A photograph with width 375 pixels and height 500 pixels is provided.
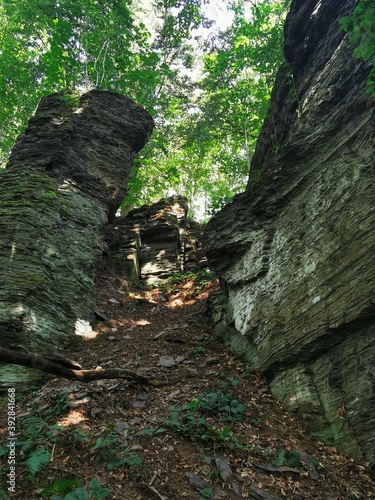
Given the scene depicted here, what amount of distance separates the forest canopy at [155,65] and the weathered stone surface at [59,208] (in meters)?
3.54

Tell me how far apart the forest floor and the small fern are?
0.01 meters

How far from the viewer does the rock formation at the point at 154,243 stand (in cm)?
1473

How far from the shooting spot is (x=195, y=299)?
12.3m

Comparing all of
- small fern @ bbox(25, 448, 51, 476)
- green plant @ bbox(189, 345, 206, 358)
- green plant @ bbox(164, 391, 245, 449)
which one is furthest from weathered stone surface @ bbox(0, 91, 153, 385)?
green plant @ bbox(164, 391, 245, 449)

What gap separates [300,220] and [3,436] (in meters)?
6.69

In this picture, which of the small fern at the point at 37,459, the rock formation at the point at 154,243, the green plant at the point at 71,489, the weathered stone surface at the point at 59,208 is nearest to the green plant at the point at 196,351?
the weathered stone surface at the point at 59,208

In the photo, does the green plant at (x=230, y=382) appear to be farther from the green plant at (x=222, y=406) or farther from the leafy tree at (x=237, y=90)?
the leafy tree at (x=237, y=90)

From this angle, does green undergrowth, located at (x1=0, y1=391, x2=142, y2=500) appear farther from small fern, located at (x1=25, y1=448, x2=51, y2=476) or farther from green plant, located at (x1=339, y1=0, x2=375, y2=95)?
green plant, located at (x1=339, y1=0, x2=375, y2=95)

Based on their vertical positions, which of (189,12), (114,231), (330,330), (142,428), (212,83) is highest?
(189,12)

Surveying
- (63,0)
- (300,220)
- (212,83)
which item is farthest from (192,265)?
(63,0)

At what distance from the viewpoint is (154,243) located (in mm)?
16469

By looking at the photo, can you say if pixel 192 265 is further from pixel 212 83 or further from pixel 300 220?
pixel 212 83

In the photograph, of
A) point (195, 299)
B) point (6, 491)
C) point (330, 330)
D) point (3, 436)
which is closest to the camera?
point (6, 491)

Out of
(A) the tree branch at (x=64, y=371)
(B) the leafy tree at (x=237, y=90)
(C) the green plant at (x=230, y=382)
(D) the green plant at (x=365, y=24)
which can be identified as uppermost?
(B) the leafy tree at (x=237, y=90)
